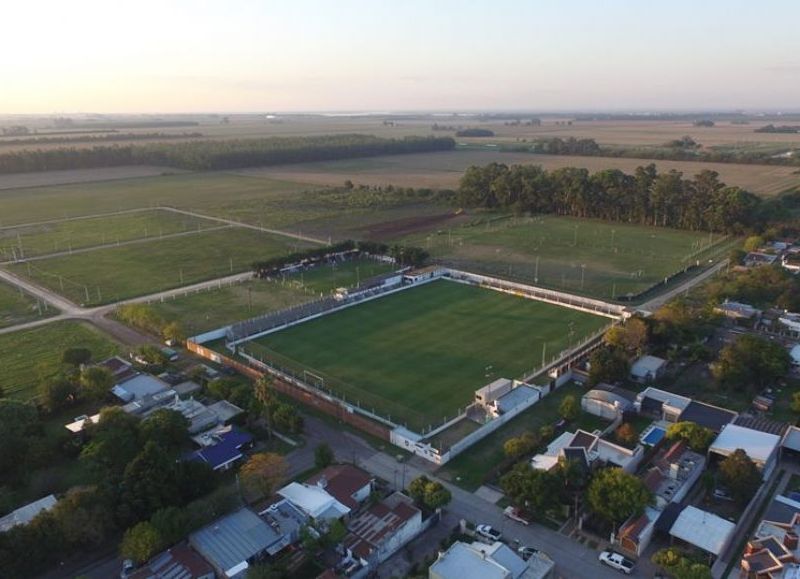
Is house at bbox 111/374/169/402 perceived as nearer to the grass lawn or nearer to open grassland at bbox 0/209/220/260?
the grass lawn

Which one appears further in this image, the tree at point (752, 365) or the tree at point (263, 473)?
the tree at point (752, 365)

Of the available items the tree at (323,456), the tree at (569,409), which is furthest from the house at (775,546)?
the tree at (323,456)

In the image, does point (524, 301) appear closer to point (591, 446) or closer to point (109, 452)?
point (591, 446)

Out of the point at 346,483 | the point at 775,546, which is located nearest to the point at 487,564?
the point at 346,483

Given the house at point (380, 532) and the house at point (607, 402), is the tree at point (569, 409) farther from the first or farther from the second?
the house at point (380, 532)

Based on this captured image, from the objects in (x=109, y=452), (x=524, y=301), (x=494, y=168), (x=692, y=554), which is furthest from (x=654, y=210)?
(x=109, y=452)
